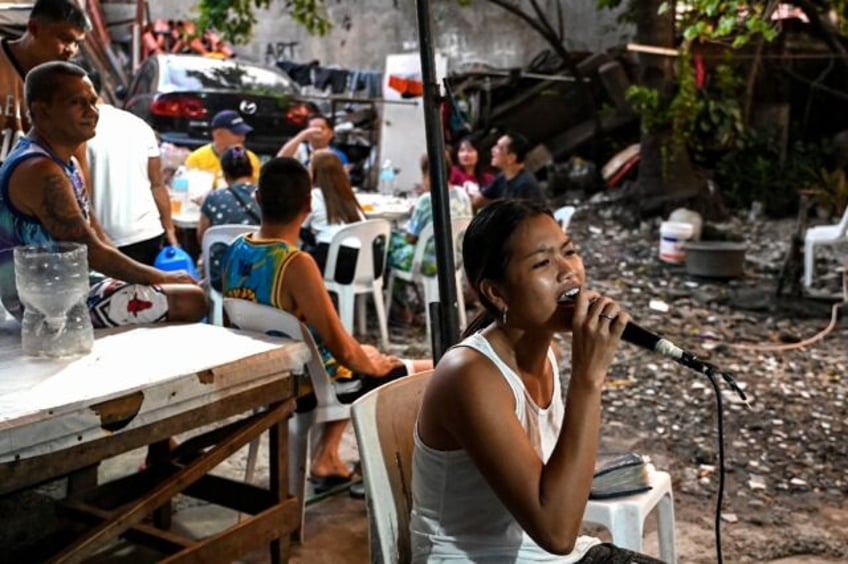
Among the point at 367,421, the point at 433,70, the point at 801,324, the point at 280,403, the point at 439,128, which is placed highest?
the point at 433,70

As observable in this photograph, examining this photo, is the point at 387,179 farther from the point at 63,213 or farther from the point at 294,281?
the point at 63,213

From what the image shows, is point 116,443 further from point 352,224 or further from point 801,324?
point 801,324

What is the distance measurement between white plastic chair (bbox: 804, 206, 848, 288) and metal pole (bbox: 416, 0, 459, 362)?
19.8ft

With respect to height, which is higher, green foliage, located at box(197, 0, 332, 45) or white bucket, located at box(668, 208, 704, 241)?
green foliage, located at box(197, 0, 332, 45)

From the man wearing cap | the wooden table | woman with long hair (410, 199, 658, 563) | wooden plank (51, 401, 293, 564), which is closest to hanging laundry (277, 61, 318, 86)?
the man wearing cap

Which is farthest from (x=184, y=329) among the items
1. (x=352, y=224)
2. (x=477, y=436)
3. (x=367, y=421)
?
(x=352, y=224)

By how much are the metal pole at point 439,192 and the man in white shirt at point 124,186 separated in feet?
7.55

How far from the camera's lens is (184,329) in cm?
302

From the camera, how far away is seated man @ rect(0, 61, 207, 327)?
2.99 metres

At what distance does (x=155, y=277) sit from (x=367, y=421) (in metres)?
1.25

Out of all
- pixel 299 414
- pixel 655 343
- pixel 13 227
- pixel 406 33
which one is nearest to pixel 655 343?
pixel 655 343

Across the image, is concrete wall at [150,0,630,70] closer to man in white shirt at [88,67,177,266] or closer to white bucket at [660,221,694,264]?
white bucket at [660,221,694,264]

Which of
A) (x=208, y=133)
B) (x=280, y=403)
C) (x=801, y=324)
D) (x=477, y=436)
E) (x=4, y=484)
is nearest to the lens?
(x=477, y=436)

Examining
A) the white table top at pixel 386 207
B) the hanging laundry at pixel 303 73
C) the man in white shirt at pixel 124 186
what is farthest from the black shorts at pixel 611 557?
the hanging laundry at pixel 303 73
